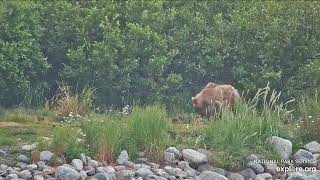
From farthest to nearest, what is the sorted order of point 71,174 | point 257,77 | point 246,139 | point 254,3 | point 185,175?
point 254,3 → point 257,77 → point 246,139 → point 185,175 → point 71,174

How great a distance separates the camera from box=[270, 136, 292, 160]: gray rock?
405 inches

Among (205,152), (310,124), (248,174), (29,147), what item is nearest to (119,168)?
(29,147)

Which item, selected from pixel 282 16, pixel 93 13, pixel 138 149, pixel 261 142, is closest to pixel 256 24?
pixel 282 16

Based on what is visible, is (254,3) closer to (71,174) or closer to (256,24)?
(256,24)

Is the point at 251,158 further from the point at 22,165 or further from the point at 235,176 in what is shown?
the point at 22,165

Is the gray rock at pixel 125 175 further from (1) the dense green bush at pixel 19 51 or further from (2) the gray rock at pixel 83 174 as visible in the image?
(1) the dense green bush at pixel 19 51

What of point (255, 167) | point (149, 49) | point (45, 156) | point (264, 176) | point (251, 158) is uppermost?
point (149, 49)

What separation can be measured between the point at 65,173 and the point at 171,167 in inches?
60.3

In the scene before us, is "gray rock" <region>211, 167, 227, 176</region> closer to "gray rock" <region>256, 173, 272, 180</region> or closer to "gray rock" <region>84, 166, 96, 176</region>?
"gray rock" <region>256, 173, 272, 180</region>

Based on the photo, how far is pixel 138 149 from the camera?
387 inches

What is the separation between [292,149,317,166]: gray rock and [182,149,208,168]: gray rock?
138 centimetres

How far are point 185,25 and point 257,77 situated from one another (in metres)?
1.81

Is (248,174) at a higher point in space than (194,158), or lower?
lower

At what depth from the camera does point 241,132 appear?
10.2 m
